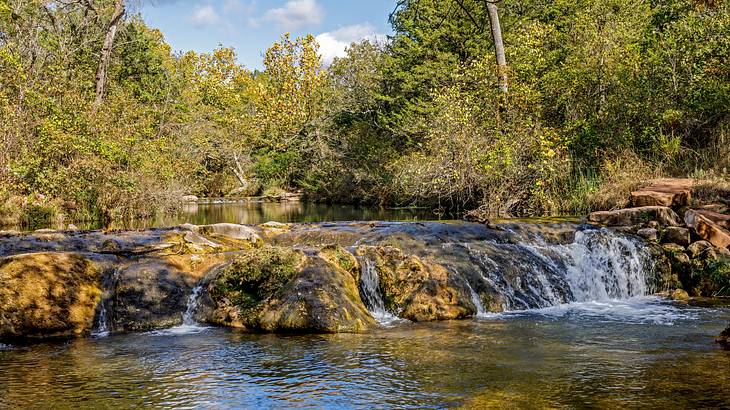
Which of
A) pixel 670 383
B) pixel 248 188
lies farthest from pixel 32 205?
pixel 248 188

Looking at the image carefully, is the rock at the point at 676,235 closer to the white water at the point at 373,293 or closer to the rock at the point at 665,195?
the rock at the point at 665,195

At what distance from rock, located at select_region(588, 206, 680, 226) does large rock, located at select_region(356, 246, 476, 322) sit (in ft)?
19.2

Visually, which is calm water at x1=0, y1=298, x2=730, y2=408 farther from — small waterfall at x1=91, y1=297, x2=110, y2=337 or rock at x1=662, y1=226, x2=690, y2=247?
rock at x1=662, y1=226, x2=690, y2=247

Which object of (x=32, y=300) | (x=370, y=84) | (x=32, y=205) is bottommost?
(x=32, y=300)

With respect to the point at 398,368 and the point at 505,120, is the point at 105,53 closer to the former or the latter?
the point at 505,120

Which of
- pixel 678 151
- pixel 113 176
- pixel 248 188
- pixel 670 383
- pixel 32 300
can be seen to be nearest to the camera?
pixel 670 383

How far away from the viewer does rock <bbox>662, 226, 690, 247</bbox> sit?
14.2m

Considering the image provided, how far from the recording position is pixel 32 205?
20891mm

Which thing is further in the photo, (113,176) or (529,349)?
(113,176)

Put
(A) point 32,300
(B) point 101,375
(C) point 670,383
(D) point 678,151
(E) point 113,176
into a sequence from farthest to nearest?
(E) point 113,176 < (D) point 678,151 < (A) point 32,300 < (B) point 101,375 < (C) point 670,383

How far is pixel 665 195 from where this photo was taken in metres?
15.7

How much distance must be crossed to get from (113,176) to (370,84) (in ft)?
64.6

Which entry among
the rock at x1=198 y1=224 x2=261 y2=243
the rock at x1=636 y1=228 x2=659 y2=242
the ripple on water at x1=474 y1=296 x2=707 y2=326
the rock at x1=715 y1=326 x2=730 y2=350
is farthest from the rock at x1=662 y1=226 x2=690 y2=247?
the rock at x1=198 y1=224 x2=261 y2=243

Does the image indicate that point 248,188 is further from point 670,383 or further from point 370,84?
point 670,383
